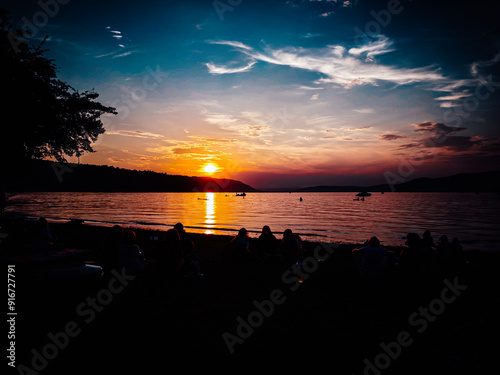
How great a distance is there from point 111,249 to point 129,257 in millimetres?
607

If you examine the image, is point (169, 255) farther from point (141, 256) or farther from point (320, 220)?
point (320, 220)

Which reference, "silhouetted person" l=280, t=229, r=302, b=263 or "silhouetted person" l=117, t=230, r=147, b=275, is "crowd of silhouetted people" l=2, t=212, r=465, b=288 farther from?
"silhouetted person" l=280, t=229, r=302, b=263

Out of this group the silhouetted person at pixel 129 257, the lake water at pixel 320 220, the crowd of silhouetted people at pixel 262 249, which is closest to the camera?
the silhouetted person at pixel 129 257

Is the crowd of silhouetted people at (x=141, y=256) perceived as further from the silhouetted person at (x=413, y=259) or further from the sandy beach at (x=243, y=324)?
the silhouetted person at (x=413, y=259)

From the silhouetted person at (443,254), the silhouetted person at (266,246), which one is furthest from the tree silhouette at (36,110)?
the silhouetted person at (443,254)

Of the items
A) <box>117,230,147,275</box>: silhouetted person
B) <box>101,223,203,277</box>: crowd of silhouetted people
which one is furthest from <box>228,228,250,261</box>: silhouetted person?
<box>117,230,147,275</box>: silhouetted person

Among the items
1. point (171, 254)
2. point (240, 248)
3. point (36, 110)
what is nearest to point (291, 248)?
A: point (240, 248)

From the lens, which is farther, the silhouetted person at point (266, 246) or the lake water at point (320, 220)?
the lake water at point (320, 220)

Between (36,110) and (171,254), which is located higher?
(36,110)

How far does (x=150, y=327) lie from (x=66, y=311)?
210 centimetres

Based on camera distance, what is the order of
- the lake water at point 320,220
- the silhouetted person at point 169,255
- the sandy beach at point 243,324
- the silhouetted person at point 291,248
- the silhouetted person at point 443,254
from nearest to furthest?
the sandy beach at point 243,324 < the silhouetted person at point 169,255 < the silhouetted person at point 291,248 < the silhouetted person at point 443,254 < the lake water at point 320,220

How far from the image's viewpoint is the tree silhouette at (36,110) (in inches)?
513

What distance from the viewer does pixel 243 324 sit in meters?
6.15

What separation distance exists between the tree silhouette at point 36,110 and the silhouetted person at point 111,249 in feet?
29.1
